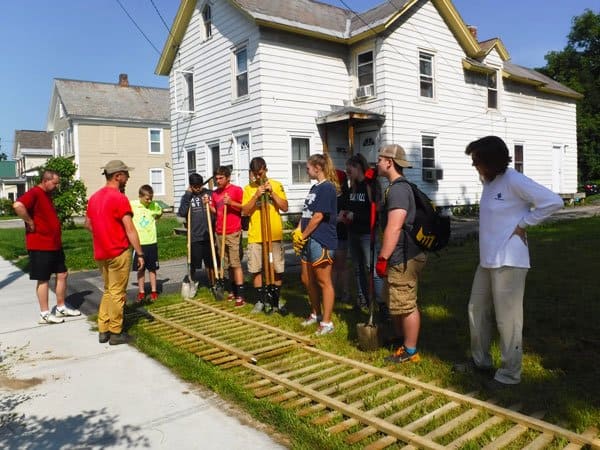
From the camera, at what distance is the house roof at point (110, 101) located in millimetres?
32281

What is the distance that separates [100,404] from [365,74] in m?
14.7

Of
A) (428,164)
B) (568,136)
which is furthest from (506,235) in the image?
(568,136)

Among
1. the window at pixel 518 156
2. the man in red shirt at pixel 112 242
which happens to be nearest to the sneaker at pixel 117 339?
the man in red shirt at pixel 112 242

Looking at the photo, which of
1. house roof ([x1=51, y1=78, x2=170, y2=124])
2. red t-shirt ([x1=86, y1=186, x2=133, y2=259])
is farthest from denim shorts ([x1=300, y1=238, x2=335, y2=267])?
house roof ([x1=51, y1=78, x2=170, y2=124])

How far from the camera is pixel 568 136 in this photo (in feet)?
80.2

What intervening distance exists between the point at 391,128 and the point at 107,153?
22171mm

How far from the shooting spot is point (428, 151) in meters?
18.1

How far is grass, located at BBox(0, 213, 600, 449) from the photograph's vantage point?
359 cm

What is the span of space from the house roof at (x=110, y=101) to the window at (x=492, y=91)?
22.1 m

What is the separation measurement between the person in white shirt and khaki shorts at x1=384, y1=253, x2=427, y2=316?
0.58 m

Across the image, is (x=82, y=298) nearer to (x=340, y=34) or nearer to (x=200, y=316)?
(x=200, y=316)

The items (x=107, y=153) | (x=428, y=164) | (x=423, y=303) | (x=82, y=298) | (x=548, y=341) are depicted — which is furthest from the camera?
(x=107, y=153)

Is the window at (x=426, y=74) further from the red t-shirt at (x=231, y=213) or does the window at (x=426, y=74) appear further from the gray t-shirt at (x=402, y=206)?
the gray t-shirt at (x=402, y=206)

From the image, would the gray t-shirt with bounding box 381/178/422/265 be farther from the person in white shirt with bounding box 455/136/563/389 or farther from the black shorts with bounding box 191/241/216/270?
the black shorts with bounding box 191/241/216/270
